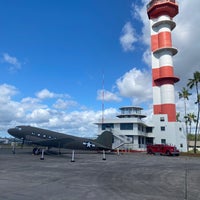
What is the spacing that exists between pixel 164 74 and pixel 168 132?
531 inches

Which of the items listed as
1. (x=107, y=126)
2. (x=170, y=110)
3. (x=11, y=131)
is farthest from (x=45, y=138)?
(x=170, y=110)

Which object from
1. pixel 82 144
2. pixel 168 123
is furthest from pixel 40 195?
pixel 168 123

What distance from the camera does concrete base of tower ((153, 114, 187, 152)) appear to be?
54.8 metres

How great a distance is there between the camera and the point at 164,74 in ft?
186

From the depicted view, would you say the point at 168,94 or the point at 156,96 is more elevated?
the point at 156,96

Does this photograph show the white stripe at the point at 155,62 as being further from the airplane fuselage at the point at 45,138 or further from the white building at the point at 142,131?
the airplane fuselage at the point at 45,138

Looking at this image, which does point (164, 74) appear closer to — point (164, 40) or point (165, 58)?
point (165, 58)

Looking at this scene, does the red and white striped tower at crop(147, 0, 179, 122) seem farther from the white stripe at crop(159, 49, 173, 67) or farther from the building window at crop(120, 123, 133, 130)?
the building window at crop(120, 123, 133, 130)

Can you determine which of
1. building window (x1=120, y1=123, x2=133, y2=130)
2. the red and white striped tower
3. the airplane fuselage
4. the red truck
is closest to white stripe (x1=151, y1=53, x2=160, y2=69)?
the red and white striped tower

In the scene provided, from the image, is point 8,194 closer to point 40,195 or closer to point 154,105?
point 40,195

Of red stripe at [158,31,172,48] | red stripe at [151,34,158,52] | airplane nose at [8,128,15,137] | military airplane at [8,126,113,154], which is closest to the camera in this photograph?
military airplane at [8,126,113,154]

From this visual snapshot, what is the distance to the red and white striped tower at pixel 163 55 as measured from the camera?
56.2 metres

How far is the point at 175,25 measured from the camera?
61.6 metres

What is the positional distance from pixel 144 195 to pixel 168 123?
157ft
